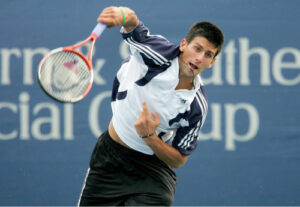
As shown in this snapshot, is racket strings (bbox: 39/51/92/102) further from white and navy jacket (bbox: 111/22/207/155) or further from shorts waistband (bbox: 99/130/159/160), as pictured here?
shorts waistband (bbox: 99/130/159/160)

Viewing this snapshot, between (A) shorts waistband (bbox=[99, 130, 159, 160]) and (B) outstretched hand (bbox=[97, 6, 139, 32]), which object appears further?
(A) shorts waistband (bbox=[99, 130, 159, 160])

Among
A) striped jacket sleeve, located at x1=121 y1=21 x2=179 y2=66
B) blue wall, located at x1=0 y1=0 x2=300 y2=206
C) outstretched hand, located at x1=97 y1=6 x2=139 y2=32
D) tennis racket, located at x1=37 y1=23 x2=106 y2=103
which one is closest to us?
outstretched hand, located at x1=97 y1=6 x2=139 y2=32

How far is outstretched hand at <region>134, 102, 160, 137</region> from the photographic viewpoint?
3.22 meters

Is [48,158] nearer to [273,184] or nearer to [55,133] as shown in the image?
[55,133]

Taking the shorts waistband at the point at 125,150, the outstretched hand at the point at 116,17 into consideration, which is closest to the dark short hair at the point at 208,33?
the outstretched hand at the point at 116,17

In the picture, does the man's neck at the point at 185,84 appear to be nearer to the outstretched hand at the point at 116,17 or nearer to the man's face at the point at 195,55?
the man's face at the point at 195,55

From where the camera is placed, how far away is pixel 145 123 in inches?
127

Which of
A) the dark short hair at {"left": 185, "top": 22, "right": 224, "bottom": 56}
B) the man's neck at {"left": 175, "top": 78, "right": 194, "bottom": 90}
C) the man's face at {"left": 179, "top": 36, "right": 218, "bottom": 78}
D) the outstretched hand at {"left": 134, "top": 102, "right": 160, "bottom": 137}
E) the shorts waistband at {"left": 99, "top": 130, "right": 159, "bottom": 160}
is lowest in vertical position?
the shorts waistband at {"left": 99, "top": 130, "right": 159, "bottom": 160}

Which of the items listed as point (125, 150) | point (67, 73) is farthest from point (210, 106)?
point (67, 73)

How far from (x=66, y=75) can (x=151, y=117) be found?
57 cm

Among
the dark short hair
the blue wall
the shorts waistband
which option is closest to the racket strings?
the shorts waistband

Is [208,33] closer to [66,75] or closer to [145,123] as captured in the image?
[145,123]

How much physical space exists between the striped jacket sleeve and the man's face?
6cm

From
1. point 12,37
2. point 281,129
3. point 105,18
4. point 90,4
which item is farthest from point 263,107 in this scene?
point 105,18
